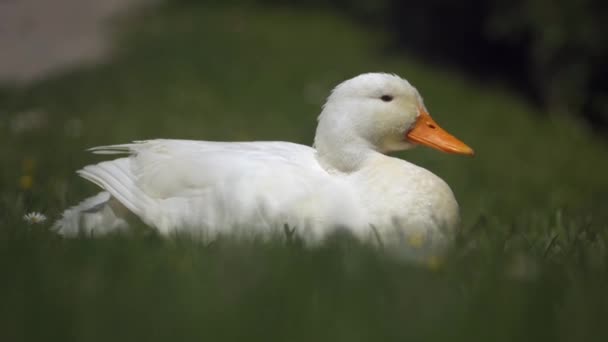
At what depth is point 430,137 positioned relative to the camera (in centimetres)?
340

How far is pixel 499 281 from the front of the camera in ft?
7.47

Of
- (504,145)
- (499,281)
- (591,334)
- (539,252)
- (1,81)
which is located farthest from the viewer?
(1,81)

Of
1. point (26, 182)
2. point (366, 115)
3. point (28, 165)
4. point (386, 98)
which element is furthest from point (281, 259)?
point (28, 165)

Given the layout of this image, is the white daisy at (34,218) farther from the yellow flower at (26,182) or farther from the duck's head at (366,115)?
the duck's head at (366,115)

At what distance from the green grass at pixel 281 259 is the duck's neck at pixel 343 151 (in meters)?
0.55

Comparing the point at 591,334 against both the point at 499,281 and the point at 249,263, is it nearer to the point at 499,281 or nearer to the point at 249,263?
the point at 499,281

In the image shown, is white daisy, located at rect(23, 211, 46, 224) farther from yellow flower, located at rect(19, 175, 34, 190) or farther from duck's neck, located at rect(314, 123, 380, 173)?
duck's neck, located at rect(314, 123, 380, 173)

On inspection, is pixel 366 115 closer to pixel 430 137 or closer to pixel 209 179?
pixel 430 137

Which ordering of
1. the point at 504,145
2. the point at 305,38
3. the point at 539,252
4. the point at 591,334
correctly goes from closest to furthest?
the point at 591,334 < the point at 539,252 < the point at 504,145 < the point at 305,38

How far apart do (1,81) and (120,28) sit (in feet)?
11.5

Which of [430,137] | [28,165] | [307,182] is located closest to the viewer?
[307,182]

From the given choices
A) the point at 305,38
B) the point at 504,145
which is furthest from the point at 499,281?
the point at 305,38

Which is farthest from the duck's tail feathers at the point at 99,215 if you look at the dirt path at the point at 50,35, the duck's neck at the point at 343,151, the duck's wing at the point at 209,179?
the dirt path at the point at 50,35

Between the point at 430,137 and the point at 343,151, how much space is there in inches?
15.9
